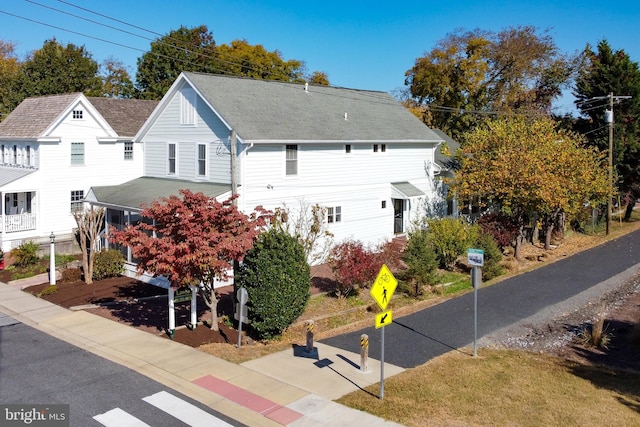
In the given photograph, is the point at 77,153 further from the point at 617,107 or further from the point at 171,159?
the point at 617,107

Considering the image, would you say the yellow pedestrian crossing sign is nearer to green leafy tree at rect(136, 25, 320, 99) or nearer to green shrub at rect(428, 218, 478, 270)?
green shrub at rect(428, 218, 478, 270)

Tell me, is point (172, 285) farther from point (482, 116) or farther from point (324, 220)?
point (482, 116)

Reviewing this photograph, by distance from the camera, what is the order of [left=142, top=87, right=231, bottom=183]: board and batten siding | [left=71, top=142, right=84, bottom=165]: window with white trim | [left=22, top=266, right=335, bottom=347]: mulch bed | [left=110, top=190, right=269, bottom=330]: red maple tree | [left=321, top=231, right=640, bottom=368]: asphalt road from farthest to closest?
[left=71, top=142, right=84, bottom=165]: window with white trim < [left=142, top=87, right=231, bottom=183]: board and batten siding < [left=22, top=266, right=335, bottom=347]: mulch bed < [left=321, top=231, right=640, bottom=368]: asphalt road < [left=110, top=190, right=269, bottom=330]: red maple tree

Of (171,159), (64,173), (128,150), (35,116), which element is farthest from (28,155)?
(171,159)

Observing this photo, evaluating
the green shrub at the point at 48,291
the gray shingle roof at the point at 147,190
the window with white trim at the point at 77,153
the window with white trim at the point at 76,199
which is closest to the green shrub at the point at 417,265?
the gray shingle roof at the point at 147,190

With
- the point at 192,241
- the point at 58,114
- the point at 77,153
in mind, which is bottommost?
the point at 192,241

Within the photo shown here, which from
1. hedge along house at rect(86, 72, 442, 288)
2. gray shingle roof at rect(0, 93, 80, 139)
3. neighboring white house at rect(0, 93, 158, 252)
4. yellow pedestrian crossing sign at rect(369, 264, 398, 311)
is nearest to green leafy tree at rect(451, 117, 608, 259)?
hedge along house at rect(86, 72, 442, 288)
